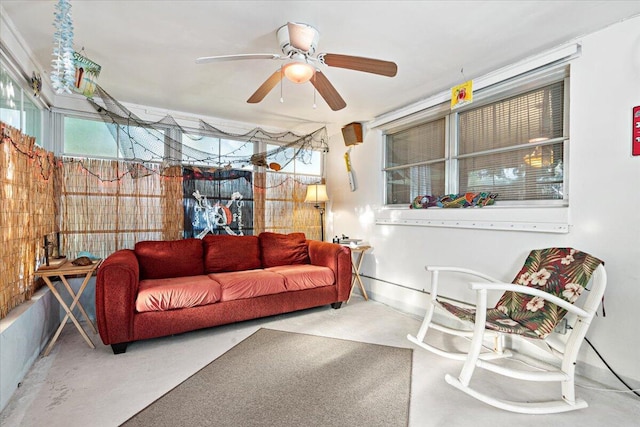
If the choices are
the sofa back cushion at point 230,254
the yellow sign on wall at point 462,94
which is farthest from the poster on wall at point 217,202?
the yellow sign on wall at point 462,94

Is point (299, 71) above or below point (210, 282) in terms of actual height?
above

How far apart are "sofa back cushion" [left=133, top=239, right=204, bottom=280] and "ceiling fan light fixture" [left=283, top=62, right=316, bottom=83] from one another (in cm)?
216

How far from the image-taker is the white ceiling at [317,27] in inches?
76.5

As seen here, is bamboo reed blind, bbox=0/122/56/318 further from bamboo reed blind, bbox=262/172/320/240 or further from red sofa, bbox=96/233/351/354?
bamboo reed blind, bbox=262/172/320/240

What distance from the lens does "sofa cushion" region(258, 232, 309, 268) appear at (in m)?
3.83

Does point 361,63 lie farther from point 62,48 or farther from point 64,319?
point 64,319

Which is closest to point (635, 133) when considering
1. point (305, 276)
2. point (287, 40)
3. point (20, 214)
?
point (287, 40)

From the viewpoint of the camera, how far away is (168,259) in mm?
3232

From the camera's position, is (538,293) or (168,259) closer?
(538,293)

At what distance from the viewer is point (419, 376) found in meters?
2.18

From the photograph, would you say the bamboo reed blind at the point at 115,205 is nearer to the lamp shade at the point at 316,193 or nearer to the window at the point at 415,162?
the lamp shade at the point at 316,193

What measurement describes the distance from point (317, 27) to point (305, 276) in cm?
229

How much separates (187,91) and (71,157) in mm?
1403

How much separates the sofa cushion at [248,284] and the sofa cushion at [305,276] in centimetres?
9
